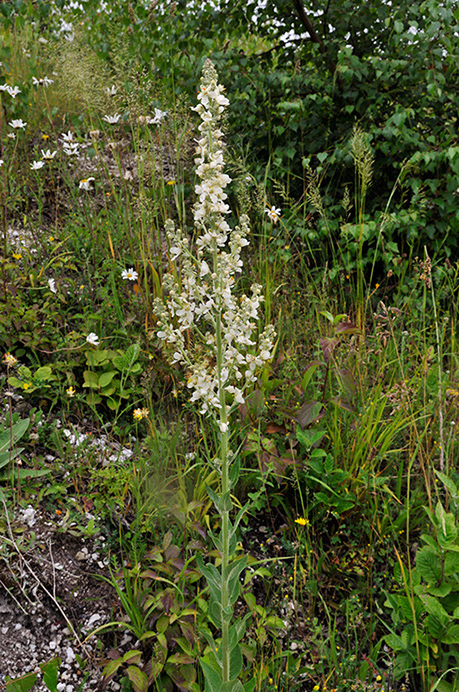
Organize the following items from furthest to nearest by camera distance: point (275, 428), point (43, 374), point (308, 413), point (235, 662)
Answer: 1. point (43, 374)
2. point (275, 428)
3. point (308, 413)
4. point (235, 662)

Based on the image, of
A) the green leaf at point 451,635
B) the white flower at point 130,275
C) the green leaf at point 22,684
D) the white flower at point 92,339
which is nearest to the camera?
the green leaf at point 22,684

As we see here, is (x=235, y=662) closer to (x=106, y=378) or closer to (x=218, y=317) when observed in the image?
(x=218, y=317)

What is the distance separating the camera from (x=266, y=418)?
89.2 inches

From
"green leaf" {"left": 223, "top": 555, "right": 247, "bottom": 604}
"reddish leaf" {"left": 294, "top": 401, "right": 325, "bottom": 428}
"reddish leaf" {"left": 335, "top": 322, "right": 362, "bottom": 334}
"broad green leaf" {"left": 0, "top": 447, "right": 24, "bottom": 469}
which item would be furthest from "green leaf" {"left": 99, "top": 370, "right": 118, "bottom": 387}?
"green leaf" {"left": 223, "top": 555, "right": 247, "bottom": 604}

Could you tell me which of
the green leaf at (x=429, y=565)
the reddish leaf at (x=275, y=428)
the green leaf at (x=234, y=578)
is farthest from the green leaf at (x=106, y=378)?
the green leaf at (x=429, y=565)

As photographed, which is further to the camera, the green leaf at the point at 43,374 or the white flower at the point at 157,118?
the white flower at the point at 157,118

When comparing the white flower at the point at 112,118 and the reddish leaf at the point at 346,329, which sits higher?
the white flower at the point at 112,118

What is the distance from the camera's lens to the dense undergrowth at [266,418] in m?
1.62

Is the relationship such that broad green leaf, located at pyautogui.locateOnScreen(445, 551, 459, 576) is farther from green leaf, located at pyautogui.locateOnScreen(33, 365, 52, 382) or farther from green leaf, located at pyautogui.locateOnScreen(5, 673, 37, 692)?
green leaf, located at pyautogui.locateOnScreen(33, 365, 52, 382)

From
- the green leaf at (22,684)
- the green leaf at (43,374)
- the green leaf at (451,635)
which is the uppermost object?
the green leaf at (43,374)

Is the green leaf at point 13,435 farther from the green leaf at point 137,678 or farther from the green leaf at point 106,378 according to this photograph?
the green leaf at point 137,678

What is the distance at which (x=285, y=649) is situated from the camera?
5.57 feet

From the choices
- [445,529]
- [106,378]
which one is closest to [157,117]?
[106,378]

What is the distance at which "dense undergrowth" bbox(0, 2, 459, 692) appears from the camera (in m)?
1.62
